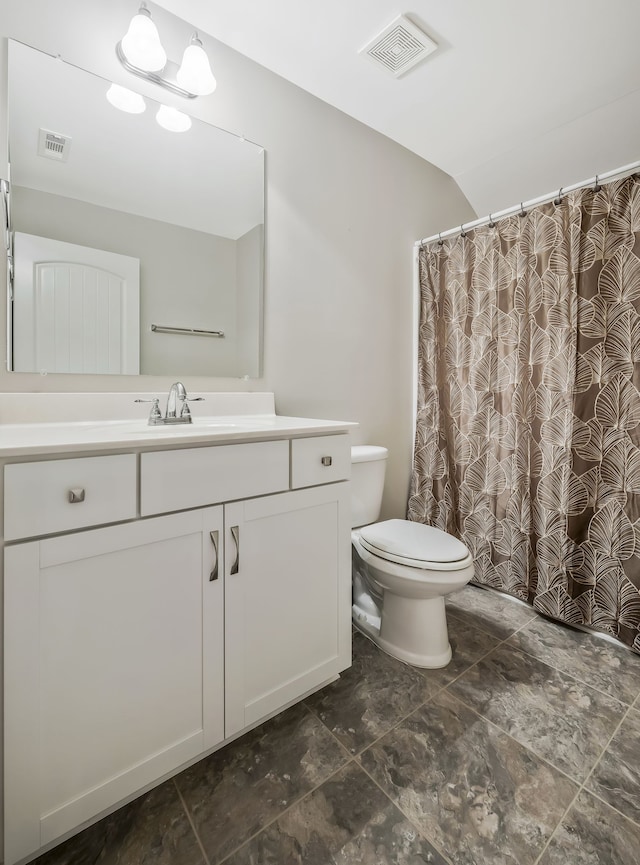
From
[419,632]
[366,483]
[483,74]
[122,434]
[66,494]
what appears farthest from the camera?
[366,483]

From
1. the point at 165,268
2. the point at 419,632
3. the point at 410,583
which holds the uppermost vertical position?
the point at 165,268

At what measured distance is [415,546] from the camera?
151cm

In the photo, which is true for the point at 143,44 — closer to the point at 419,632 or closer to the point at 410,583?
the point at 410,583

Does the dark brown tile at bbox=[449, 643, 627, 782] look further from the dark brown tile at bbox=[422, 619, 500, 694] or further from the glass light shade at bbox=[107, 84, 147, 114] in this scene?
the glass light shade at bbox=[107, 84, 147, 114]

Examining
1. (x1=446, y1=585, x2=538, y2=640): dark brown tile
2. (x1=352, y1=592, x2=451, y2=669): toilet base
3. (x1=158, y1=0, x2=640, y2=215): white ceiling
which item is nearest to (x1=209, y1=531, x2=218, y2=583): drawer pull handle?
(x1=352, y1=592, x2=451, y2=669): toilet base

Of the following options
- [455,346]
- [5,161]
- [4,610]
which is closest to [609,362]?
[455,346]

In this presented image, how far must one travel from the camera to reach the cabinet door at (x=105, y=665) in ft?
2.62

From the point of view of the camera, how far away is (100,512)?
87 centimetres

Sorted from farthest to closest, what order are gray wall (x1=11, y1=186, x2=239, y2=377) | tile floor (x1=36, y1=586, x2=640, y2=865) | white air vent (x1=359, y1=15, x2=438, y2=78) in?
white air vent (x1=359, y1=15, x2=438, y2=78) < gray wall (x1=11, y1=186, x2=239, y2=377) < tile floor (x1=36, y1=586, x2=640, y2=865)

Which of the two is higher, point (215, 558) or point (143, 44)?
point (143, 44)

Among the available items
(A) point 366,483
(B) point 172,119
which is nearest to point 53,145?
(B) point 172,119

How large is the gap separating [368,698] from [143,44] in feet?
7.29

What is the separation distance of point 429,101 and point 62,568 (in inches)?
90.5

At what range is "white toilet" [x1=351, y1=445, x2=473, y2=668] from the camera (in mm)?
1411
